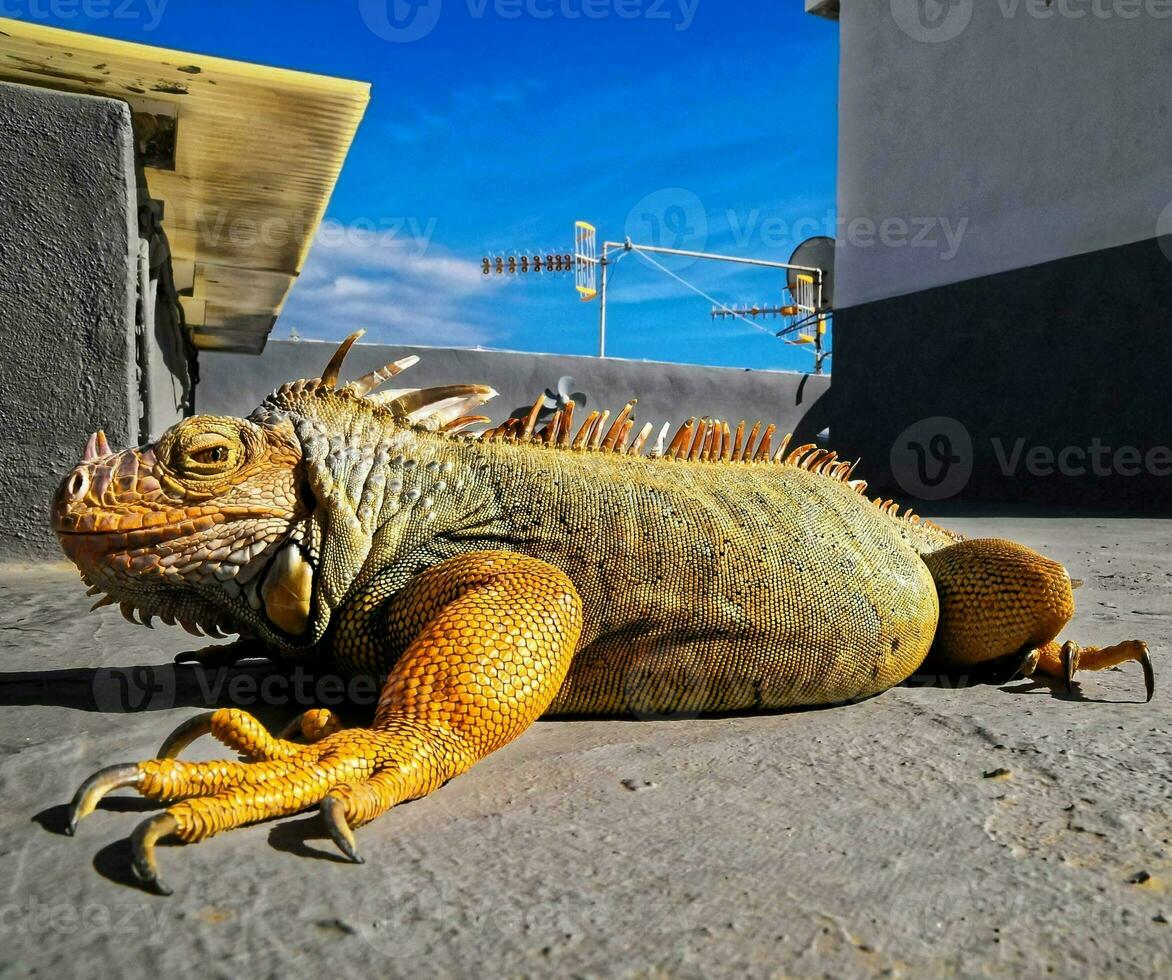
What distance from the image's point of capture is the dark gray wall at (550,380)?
16.4 meters

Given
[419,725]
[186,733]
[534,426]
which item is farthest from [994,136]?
[186,733]

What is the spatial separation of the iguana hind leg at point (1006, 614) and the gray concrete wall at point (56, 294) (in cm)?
537

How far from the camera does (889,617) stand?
295 cm

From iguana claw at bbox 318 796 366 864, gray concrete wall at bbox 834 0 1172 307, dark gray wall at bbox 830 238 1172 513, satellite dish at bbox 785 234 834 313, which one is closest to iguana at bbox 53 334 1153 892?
iguana claw at bbox 318 796 366 864

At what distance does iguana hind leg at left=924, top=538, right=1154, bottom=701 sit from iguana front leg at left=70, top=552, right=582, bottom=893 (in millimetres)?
1705

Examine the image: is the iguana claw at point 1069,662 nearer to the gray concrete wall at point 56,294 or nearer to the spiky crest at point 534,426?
the spiky crest at point 534,426

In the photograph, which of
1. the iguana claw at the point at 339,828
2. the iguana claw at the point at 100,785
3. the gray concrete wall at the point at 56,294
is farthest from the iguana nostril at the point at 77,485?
the gray concrete wall at the point at 56,294

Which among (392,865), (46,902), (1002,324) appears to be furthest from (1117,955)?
(1002,324)

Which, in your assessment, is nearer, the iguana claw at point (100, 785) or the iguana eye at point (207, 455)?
the iguana claw at point (100, 785)

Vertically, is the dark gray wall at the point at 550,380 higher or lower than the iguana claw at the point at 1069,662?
higher

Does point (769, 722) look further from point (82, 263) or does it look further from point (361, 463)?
point (82, 263)

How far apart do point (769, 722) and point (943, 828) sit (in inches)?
33.7

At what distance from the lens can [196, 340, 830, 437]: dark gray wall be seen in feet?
53.7

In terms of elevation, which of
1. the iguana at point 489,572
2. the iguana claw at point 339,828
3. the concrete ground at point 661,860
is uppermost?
the iguana at point 489,572
